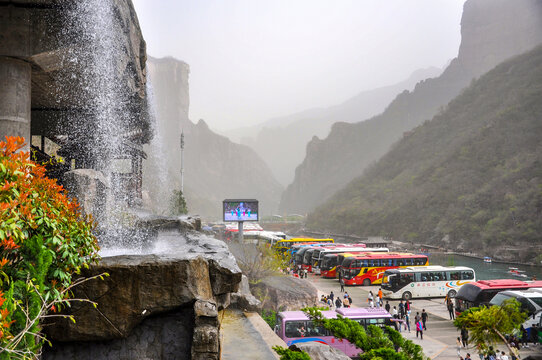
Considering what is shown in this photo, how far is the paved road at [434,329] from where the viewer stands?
584 inches

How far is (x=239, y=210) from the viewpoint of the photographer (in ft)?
104

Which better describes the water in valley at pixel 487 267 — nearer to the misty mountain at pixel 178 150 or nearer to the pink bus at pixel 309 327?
the pink bus at pixel 309 327

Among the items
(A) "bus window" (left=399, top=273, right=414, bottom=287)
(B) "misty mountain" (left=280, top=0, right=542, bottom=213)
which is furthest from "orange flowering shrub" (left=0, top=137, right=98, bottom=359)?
(B) "misty mountain" (left=280, top=0, right=542, bottom=213)

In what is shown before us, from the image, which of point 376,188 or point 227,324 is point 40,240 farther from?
point 376,188

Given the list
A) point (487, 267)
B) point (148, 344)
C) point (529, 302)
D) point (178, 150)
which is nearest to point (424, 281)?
point (529, 302)

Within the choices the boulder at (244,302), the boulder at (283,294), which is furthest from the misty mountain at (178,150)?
the boulder at (244,302)

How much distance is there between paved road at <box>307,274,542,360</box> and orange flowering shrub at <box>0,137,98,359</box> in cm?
1189

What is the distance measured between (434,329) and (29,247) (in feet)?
59.8

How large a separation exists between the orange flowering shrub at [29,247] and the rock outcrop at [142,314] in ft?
1.94

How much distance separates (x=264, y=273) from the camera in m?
21.5

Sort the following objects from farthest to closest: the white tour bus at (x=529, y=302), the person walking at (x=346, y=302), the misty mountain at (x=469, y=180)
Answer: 1. the misty mountain at (x=469, y=180)
2. the person walking at (x=346, y=302)
3. the white tour bus at (x=529, y=302)

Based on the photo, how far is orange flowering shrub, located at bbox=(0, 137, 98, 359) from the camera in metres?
3.51

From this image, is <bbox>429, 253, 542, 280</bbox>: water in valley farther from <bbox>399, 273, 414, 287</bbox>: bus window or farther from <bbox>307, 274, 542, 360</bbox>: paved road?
<bbox>399, 273, 414, 287</bbox>: bus window

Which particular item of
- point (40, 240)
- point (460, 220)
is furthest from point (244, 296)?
point (460, 220)
